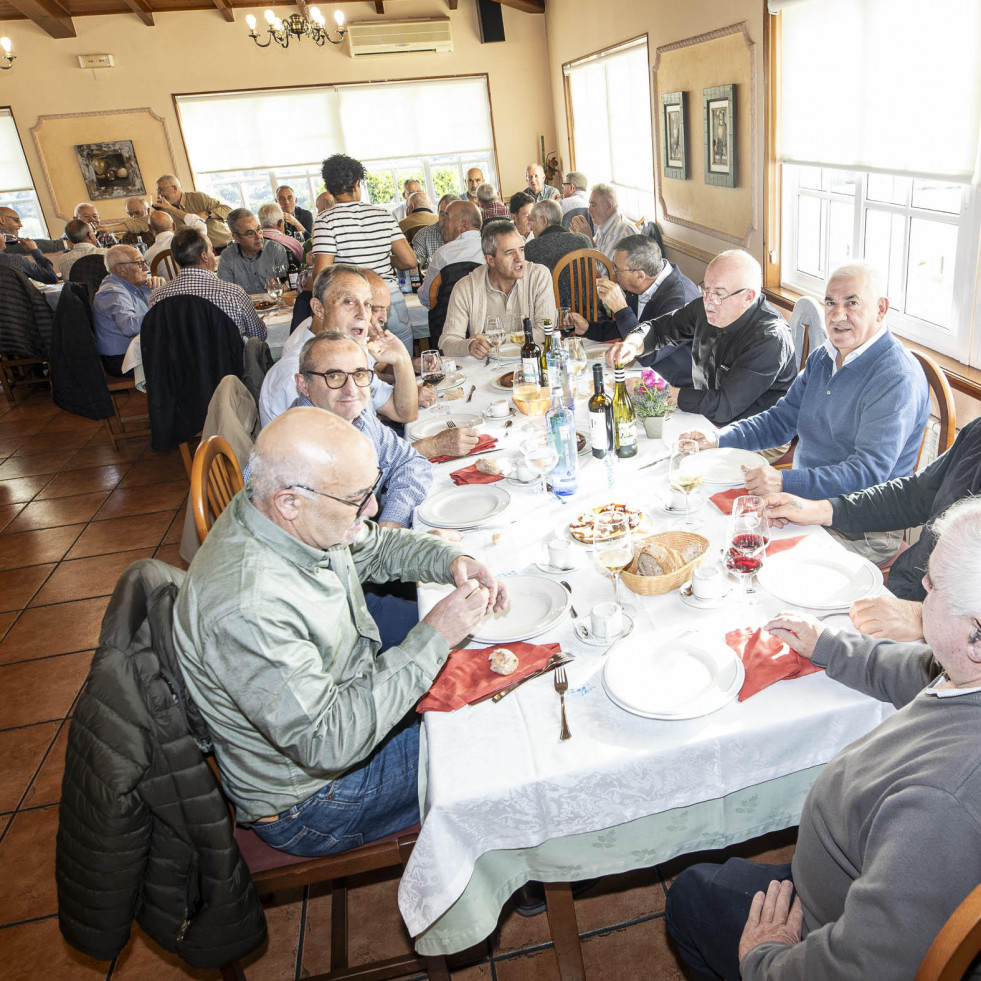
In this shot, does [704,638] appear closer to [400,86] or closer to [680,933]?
[680,933]

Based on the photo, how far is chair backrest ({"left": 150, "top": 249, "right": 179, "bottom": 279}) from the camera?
18.3 ft

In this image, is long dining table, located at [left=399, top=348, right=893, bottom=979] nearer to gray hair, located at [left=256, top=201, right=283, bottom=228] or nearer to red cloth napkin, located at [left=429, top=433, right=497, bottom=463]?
red cloth napkin, located at [left=429, top=433, right=497, bottom=463]

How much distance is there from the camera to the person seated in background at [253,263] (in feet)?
18.4

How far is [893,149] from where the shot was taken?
3209 mm

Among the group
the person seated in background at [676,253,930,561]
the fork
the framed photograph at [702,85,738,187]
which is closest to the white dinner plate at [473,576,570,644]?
the fork

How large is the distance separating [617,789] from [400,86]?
10196 mm

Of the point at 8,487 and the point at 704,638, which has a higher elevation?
the point at 704,638

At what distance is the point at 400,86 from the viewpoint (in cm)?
958

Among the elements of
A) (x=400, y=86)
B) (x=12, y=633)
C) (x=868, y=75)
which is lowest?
Result: (x=12, y=633)

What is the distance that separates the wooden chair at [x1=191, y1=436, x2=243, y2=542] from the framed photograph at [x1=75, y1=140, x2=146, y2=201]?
894 cm

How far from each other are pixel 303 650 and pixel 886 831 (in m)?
0.84

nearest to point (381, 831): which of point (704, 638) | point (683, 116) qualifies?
point (704, 638)

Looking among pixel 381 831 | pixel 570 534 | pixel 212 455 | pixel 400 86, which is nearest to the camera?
pixel 381 831

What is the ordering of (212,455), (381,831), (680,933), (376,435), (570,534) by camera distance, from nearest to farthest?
1. (680,933)
2. (381,831)
3. (570,534)
4. (212,455)
5. (376,435)
